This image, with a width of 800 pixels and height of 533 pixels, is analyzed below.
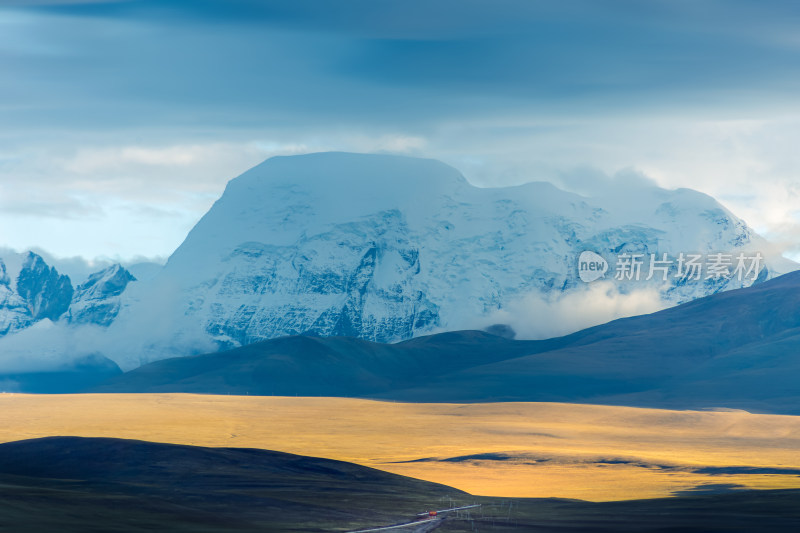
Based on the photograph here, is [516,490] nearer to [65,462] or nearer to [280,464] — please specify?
[280,464]

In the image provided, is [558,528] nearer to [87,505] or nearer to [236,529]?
[236,529]

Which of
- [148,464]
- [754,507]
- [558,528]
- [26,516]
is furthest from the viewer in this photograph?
[148,464]

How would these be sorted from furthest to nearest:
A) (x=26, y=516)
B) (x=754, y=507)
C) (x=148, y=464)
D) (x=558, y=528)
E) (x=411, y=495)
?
(x=148, y=464)
(x=411, y=495)
(x=754, y=507)
(x=558, y=528)
(x=26, y=516)

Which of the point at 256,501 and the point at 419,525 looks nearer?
the point at 419,525

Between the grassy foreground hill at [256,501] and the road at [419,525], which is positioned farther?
the grassy foreground hill at [256,501]

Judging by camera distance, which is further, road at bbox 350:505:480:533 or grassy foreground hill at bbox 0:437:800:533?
grassy foreground hill at bbox 0:437:800:533

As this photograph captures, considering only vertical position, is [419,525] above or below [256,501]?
below

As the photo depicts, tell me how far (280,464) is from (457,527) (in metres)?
70.8

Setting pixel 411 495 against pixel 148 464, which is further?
pixel 148 464

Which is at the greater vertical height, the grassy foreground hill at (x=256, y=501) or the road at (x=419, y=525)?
the grassy foreground hill at (x=256, y=501)

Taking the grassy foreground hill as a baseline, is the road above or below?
below

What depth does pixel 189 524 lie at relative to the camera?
12656 centimetres

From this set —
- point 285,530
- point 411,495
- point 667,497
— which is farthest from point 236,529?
point 667,497

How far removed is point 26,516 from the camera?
119 meters
